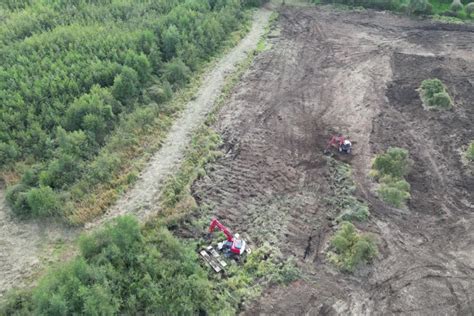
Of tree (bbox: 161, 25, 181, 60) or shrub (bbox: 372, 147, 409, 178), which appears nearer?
shrub (bbox: 372, 147, 409, 178)

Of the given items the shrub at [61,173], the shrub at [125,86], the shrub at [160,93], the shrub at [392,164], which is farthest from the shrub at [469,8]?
the shrub at [61,173]

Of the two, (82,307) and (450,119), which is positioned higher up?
(82,307)

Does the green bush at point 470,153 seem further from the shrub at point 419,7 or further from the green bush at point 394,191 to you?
the shrub at point 419,7

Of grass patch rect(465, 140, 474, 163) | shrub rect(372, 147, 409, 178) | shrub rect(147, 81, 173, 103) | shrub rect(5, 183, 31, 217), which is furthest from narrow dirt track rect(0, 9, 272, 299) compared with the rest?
grass patch rect(465, 140, 474, 163)

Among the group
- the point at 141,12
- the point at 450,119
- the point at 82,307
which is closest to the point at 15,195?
the point at 82,307

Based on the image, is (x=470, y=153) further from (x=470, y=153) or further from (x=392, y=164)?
(x=392, y=164)

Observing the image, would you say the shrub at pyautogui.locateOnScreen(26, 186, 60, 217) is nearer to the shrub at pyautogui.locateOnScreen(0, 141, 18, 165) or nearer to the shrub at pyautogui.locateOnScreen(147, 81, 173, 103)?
the shrub at pyautogui.locateOnScreen(0, 141, 18, 165)

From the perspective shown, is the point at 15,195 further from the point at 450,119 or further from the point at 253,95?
the point at 450,119
